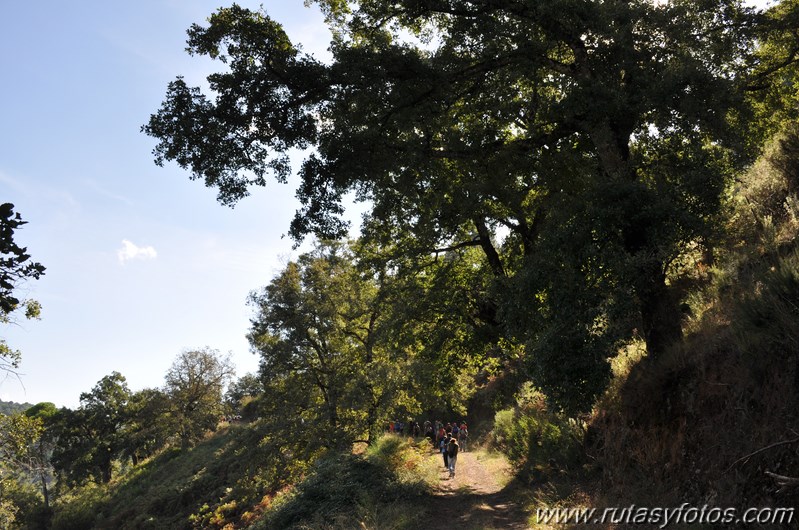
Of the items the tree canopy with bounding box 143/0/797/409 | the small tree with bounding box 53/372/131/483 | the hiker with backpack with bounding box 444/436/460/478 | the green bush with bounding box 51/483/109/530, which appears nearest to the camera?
the tree canopy with bounding box 143/0/797/409

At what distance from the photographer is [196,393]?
55.0 m

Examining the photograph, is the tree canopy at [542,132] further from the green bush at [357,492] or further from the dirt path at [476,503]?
the green bush at [357,492]

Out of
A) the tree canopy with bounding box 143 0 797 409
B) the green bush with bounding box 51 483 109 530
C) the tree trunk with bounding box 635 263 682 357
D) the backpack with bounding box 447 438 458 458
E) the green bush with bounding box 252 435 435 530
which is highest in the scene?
the tree canopy with bounding box 143 0 797 409

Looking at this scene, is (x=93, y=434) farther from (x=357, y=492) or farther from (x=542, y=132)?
(x=542, y=132)

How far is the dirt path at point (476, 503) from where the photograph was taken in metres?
10.2

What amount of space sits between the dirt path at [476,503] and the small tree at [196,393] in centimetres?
4352

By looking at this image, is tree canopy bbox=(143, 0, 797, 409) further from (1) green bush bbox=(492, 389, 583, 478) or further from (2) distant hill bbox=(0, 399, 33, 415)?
(2) distant hill bbox=(0, 399, 33, 415)

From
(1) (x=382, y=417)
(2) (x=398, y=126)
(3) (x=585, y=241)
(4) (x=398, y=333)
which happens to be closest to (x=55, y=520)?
(1) (x=382, y=417)

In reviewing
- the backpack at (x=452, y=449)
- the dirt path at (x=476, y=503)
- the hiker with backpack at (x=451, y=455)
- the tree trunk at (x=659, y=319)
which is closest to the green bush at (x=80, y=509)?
the hiker with backpack at (x=451, y=455)

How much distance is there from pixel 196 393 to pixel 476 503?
51.1 meters

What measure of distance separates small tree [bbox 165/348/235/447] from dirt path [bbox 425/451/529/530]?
143ft

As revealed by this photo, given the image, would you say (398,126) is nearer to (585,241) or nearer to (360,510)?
(585,241)

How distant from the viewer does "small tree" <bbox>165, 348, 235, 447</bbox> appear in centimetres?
5194

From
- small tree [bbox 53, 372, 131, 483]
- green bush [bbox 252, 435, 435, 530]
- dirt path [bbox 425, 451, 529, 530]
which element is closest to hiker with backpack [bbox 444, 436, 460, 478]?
dirt path [bbox 425, 451, 529, 530]
